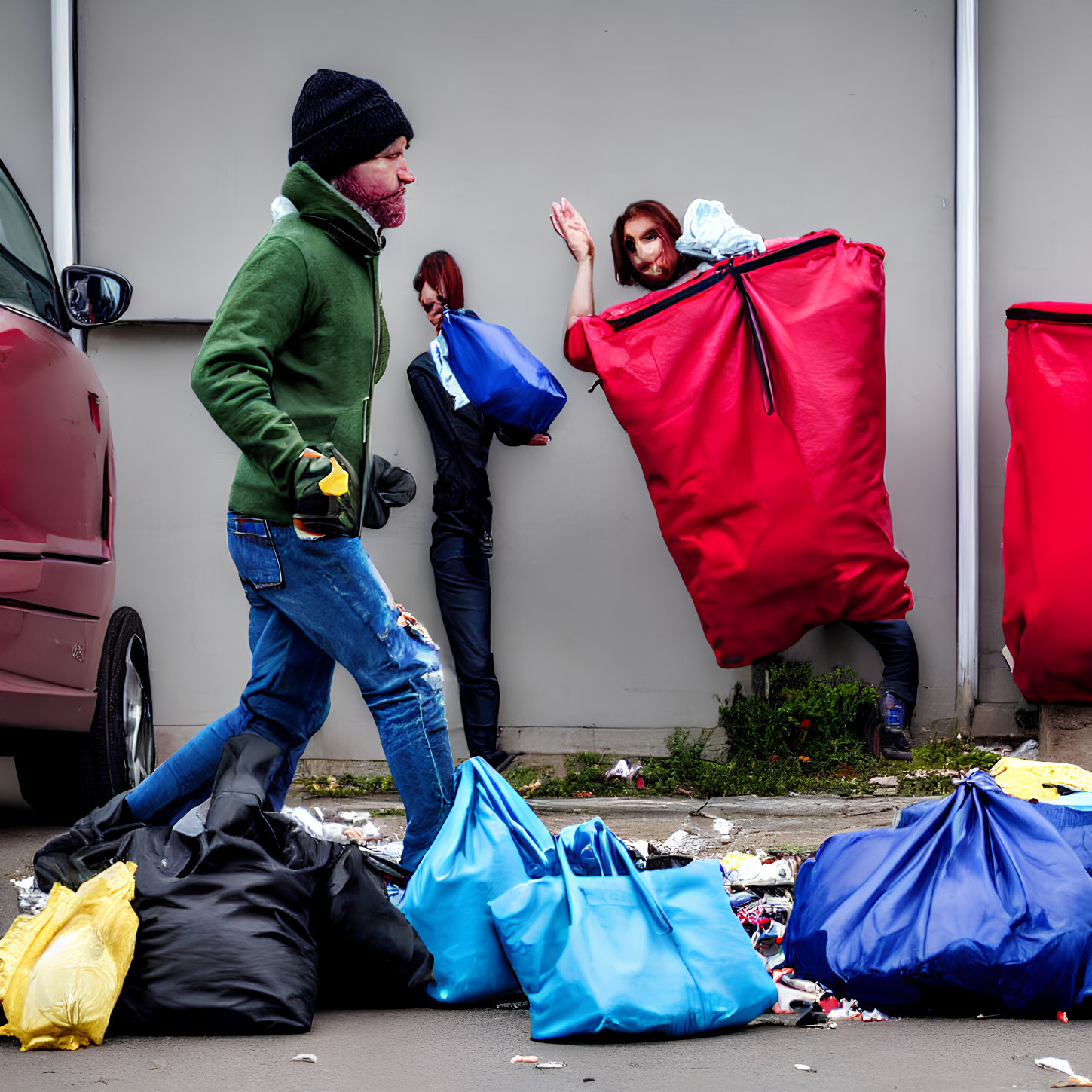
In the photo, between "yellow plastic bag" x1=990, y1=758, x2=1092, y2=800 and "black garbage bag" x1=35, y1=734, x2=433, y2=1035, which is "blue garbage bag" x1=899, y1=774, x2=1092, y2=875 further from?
"black garbage bag" x1=35, y1=734, x2=433, y2=1035

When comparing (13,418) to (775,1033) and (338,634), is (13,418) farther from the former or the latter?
(775,1033)

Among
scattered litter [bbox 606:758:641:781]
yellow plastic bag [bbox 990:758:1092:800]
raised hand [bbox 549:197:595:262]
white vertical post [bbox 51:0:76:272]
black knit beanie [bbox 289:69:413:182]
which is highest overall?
Answer: white vertical post [bbox 51:0:76:272]

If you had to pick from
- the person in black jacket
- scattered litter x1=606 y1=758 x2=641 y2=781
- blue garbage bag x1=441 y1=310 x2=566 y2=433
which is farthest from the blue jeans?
blue garbage bag x1=441 y1=310 x2=566 y2=433

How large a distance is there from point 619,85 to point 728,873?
11.6 feet

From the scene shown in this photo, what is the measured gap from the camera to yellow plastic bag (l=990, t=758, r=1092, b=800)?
342cm

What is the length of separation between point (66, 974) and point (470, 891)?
0.81 m

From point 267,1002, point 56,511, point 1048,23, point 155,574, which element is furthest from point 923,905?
point 1048,23

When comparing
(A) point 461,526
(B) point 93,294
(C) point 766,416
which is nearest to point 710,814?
(C) point 766,416

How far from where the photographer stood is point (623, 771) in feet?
18.5

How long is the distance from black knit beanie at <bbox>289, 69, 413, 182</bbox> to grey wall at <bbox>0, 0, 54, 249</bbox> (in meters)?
2.89

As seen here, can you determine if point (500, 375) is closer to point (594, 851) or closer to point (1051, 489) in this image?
point (1051, 489)

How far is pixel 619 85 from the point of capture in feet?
19.1

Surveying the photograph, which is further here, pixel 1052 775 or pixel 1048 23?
pixel 1048 23

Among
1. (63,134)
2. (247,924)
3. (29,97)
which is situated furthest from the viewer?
(29,97)
